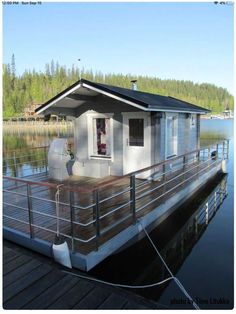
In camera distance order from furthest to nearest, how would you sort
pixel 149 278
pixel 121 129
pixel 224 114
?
pixel 224 114
pixel 121 129
pixel 149 278

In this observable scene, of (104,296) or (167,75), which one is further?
(167,75)

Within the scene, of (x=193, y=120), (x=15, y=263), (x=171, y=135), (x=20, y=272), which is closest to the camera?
(x=20, y=272)

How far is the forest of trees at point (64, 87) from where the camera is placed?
6025 cm

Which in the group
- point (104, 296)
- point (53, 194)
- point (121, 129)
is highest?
point (121, 129)

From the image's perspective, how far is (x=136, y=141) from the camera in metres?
7.09

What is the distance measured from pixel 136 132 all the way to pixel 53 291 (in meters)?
4.88

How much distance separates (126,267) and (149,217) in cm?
98

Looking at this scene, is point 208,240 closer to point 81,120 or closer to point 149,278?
point 149,278

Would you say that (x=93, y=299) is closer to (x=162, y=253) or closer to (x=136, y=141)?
(x=162, y=253)

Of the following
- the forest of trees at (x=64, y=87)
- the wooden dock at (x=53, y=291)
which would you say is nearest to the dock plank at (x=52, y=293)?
the wooden dock at (x=53, y=291)

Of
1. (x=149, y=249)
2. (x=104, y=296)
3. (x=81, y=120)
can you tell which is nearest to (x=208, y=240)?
(x=149, y=249)

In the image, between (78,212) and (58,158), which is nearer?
(78,212)

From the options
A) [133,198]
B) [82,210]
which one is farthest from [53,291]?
[82,210]

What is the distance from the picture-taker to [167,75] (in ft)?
306
